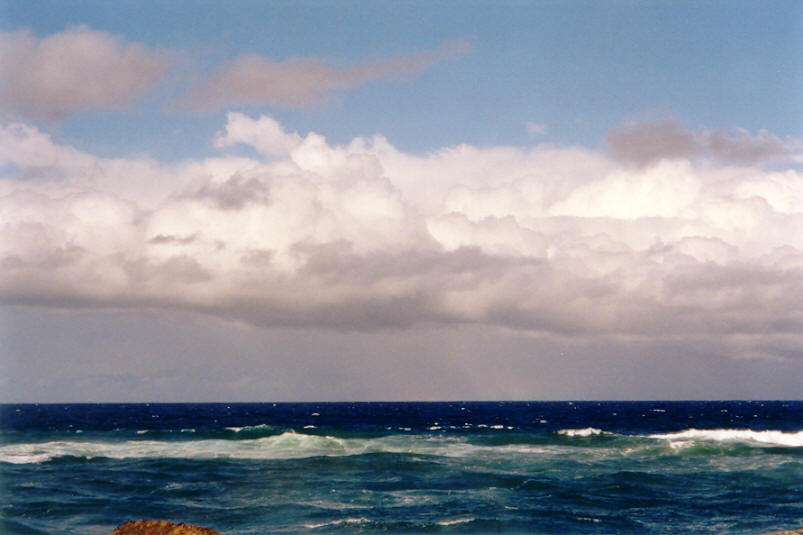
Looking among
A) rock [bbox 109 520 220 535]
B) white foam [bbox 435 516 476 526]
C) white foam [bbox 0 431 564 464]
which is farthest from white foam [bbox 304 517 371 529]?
white foam [bbox 0 431 564 464]

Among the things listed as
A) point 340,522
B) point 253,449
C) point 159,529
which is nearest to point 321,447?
point 253,449

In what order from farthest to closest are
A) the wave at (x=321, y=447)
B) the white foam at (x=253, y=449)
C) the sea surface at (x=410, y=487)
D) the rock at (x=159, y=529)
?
the wave at (x=321, y=447)
the white foam at (x=253, y=449)
the sea surface at (x=410, y=487)
the rock at (x=159, y=529)

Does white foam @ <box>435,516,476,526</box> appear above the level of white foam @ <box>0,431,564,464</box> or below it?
above

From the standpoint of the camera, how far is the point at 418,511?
25.2 m

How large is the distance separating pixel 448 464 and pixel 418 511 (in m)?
11.9

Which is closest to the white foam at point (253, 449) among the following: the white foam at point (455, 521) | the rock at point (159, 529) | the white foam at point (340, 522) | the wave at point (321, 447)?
the wave at point (321, 447)

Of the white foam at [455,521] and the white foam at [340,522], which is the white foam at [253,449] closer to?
the white foam at [455,521]

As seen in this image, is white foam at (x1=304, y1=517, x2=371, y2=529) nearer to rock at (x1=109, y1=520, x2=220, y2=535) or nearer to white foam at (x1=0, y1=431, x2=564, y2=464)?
rock at (x1=109, y1=520, x2=220, y2=535)

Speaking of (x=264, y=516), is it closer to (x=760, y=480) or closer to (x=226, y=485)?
(x=226, y=485)

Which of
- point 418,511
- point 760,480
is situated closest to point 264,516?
point 418,511

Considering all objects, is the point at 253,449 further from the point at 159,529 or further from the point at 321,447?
the point at 159,529

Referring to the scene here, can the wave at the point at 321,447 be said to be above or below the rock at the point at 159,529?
below

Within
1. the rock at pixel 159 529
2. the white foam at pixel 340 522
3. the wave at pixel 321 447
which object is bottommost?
the wave at pixel 321 447

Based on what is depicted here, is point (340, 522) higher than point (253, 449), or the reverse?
point (340, 522)
